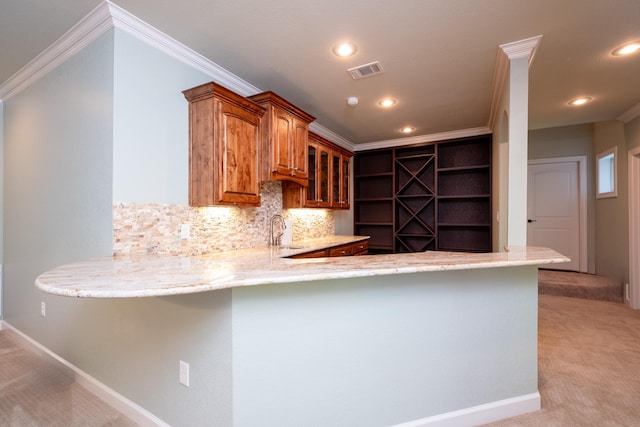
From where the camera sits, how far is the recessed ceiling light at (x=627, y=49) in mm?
2347

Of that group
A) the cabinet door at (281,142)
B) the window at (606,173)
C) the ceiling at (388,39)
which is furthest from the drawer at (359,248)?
the window at (606,173)

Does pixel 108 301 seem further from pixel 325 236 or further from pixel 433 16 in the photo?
pixel 325 236

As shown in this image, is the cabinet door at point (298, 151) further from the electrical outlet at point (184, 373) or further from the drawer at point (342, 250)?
the electrical outlet at point (184, 373)

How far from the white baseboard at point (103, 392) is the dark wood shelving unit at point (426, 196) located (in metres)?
4.18

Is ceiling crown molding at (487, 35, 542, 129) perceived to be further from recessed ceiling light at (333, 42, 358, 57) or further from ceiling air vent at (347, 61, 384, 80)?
recessed ceiling light at (333, 42, 358, 57)

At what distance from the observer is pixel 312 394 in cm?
150

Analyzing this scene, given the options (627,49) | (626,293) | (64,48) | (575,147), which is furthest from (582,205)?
(64,48)

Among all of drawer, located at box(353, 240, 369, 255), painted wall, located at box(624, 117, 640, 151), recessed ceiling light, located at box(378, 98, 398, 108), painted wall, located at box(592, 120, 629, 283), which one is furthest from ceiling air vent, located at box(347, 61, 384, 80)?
painted wall, located at box(592, 120, 629, 283)

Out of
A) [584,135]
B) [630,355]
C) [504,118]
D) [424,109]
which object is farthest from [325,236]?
[584,135]

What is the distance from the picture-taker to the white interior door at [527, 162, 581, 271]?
512 centimetres

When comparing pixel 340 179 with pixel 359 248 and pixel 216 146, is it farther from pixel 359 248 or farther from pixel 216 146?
pixel 216 146

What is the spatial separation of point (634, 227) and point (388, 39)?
406cm

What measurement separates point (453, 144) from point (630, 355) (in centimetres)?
324

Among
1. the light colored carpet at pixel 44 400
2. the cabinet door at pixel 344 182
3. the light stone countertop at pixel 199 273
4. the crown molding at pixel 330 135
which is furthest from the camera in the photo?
the cabinet door at pixel 344 182
